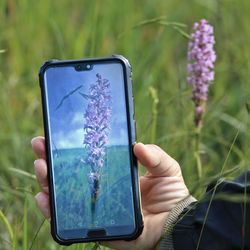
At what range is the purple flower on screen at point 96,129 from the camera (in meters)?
1.82

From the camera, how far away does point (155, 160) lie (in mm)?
1835

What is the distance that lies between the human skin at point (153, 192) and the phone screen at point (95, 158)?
0.18 ft

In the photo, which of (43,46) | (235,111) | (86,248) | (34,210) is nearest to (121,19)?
(43,46)

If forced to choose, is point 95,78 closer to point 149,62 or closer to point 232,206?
point 232,206

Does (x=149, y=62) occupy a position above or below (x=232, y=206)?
above

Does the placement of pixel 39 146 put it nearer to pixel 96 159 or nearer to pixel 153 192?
pixel 96 159

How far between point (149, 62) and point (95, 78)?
1372 mm

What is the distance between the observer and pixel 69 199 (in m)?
1.84

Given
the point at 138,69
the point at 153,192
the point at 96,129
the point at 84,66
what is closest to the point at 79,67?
the point at 84,66

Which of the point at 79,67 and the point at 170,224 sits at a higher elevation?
the point at 79,67

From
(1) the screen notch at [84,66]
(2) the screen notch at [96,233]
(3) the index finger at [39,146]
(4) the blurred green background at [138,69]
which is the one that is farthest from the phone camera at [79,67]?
(4) the blurred green background at [138,69]

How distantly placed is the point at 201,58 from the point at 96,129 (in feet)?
1.32

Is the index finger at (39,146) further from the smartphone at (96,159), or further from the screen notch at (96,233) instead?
the screen notch at (96,233)

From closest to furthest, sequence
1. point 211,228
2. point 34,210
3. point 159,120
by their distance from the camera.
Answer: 1. point 211,228
2. point 34,210
3. point 159,120
